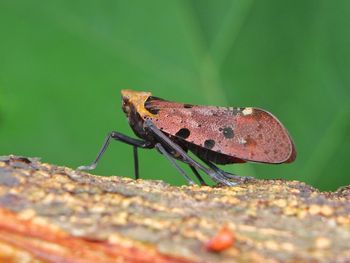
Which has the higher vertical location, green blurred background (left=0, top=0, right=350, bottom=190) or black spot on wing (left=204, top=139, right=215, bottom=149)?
green blurred background (left=0, top=0, right=350, bottom=190)

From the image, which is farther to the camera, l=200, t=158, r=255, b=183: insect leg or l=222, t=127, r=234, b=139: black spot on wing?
l=222, t=127, r=234, b=139: black spot on wing

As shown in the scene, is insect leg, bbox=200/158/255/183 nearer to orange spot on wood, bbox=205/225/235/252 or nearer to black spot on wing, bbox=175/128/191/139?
black spot on wing, bbox=175/128/191/139

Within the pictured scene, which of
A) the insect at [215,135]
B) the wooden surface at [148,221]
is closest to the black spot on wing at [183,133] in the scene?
the insect at [215,135]

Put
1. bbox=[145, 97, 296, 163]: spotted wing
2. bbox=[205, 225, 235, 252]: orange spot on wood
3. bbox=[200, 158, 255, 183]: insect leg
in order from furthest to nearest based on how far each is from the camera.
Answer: bbox=[145, 97, 296, 163]: spotted wing < bbox=[200, 158, 255, 183]: insect leg < bbox=[205, 225, 235, 252]: orange spot on wood

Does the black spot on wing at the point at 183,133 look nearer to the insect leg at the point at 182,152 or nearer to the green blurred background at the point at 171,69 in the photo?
the insect leg at the point at 182,152

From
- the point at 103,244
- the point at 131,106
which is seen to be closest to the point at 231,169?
the point at 131,106

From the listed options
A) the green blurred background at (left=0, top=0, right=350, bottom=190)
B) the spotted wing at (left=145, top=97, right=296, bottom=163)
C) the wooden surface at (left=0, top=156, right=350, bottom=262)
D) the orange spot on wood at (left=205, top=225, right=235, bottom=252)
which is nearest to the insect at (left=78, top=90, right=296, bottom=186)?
the spotted wing at (left=145, top=97, right=296, bottom=163)

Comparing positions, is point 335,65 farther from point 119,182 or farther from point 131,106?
point 119,182
